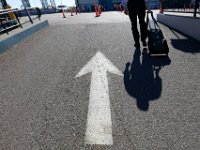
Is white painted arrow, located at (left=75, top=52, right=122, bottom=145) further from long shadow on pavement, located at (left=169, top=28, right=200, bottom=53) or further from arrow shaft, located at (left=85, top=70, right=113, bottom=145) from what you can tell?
long shadow on pavement, located at (left=169, top=28, right=200, bottom=53)

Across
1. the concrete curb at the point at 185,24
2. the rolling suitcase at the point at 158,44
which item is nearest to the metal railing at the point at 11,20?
the rolling suitcase at the point at 158,44

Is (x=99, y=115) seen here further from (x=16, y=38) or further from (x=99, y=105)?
(x=16, y=38)

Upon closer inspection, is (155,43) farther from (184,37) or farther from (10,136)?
Answer: (10,136)

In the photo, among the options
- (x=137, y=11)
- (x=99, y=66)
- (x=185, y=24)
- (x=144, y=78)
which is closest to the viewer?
(x=144, y=78)

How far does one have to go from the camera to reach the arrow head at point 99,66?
4.56 meters

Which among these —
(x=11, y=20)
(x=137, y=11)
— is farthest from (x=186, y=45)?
(x=11, y=20)

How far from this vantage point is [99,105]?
332 cm

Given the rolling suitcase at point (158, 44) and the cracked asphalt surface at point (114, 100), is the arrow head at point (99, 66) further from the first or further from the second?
the rolling suitcase at point (158, 44)

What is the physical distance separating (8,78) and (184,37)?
5938 mm

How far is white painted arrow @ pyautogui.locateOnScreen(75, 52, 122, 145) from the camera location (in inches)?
104

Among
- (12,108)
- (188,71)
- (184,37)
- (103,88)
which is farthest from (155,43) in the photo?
(12,108)

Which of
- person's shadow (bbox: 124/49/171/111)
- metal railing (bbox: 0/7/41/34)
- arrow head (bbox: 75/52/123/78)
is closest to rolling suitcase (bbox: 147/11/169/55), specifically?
person's shadow (bbox: 124/49/171/111)

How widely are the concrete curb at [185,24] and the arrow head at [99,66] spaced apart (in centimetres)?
339

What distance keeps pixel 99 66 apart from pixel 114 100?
5.31 feet
